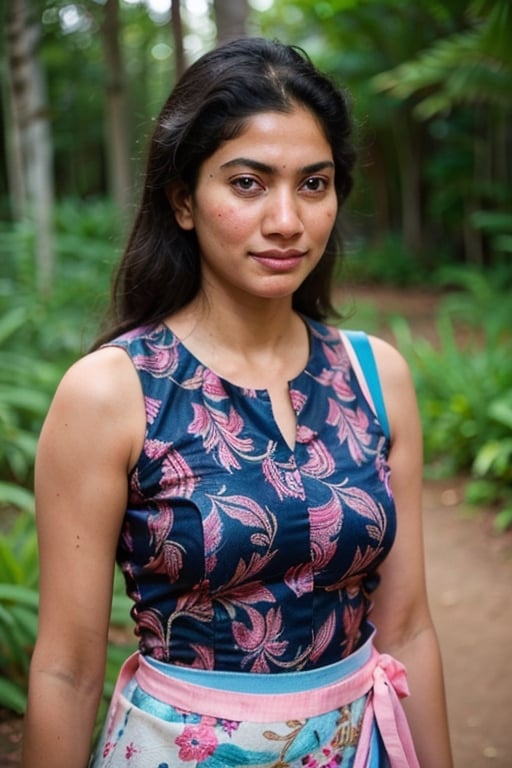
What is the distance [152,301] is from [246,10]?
373 cm

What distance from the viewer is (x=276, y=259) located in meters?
1.67

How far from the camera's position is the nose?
64.4 inches

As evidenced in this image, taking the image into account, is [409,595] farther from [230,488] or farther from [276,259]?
[276,259]

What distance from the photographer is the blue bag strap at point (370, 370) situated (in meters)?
1.83

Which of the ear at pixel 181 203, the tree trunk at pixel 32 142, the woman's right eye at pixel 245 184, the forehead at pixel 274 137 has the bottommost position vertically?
the tree trunk at pixel 32 142

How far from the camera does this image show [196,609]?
1.57m

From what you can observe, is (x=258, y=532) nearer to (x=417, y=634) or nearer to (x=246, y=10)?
(x=417, y=634)

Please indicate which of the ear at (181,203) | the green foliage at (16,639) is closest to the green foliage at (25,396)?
the green foliage at (16,639)

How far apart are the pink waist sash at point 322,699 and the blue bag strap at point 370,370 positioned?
46 centimetres

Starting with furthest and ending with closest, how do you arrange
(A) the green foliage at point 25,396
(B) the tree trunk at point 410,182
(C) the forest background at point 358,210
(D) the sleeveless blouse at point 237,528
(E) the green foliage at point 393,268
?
(B) the tree trunk at point 410,182 < (E) the green foliage at point 393,268 < (C) the forest background at point 358,210 < (A) the green foliage at point 25,396 < (D) the sleeveless blouse at point 237,528

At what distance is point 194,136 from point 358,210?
3.20 feet

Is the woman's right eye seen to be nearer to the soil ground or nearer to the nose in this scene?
the nose

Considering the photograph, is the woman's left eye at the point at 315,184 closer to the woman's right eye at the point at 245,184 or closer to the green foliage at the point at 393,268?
the woman's right eye at the point at 245,184

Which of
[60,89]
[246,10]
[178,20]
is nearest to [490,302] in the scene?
[246,10]
